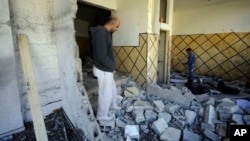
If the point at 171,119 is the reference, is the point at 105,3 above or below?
above

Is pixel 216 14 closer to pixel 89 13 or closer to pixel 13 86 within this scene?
pixel 89 13

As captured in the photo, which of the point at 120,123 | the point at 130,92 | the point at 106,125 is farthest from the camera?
the point at 130,92

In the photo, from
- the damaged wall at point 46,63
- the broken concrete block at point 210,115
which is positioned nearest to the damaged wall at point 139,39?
the broken concrete block at point 210,115

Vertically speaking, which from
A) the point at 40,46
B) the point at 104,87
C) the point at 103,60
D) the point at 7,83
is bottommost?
the point at 104,87

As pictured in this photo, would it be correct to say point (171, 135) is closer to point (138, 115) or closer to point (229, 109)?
point (138, 115)

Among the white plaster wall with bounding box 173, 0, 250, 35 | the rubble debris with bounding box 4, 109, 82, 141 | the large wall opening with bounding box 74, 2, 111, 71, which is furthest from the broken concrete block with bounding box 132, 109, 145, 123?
the white plaster wall with bounding box 173, 0, 250, 35

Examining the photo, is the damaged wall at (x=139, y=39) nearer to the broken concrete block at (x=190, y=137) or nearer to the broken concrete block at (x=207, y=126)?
the broken concrete block at (x=207, y=126)

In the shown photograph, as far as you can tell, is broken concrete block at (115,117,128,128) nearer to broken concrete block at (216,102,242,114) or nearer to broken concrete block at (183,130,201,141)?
broken concrete block at (183,130,201,141)

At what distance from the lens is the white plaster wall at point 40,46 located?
1767 millimetres

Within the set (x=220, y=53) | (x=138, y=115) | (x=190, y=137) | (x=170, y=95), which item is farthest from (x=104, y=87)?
(x=220, y=53)

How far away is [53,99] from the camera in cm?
212

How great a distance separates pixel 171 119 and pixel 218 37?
447cm

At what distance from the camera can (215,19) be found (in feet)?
18.1

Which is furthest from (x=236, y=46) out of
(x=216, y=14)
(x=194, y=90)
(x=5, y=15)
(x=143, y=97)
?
(x=5, y=15)
